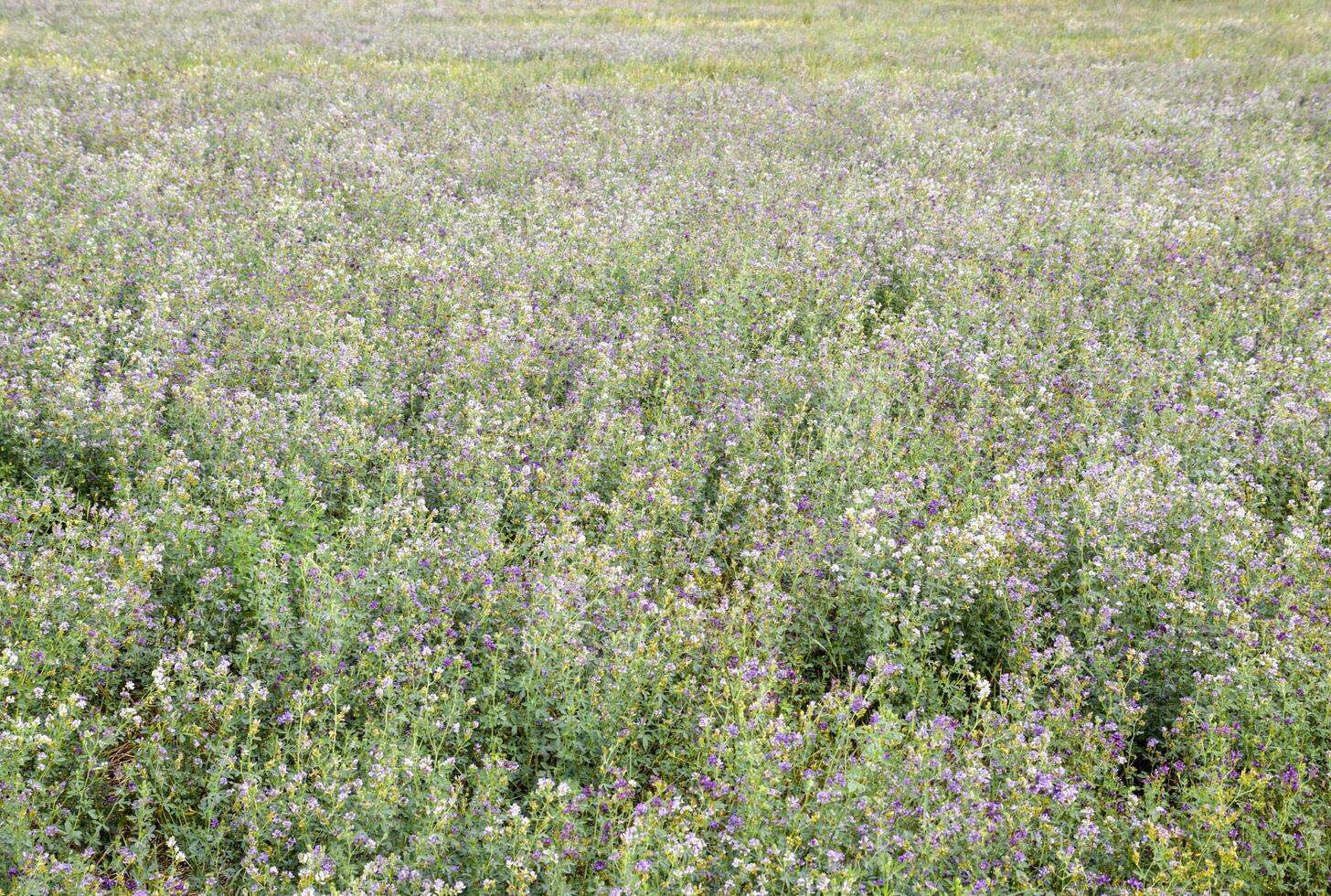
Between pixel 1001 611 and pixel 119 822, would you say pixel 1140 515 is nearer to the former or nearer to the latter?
pixel 1001 611

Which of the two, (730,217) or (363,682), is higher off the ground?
(730,217)

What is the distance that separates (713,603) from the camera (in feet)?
16.3

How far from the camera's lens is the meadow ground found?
3.59 m

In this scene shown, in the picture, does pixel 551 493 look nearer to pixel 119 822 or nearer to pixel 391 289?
pixel 119 822

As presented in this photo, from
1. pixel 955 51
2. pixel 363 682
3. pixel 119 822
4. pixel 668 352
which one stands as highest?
pixel 955 51

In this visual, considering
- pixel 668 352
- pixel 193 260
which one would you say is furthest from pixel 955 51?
pixel 193 260

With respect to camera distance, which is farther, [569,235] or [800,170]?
[800,170]

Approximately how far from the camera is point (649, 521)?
5.37 meters

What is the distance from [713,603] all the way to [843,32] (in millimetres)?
19123

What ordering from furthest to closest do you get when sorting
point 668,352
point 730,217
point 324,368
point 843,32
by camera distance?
1. point 843,32
2. point 730,217
3. point 668,352
4. point 324,368

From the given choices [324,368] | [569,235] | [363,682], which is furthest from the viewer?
[569,235]

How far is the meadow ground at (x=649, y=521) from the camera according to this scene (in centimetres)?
359

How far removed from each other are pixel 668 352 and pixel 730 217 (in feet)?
9.17

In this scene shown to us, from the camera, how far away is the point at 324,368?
6336 millimetres
